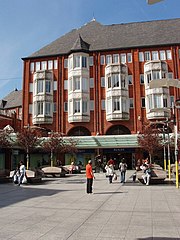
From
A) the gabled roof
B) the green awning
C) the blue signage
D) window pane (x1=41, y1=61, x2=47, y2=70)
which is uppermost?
→ the gabled roof

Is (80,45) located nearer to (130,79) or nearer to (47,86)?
(47,86)

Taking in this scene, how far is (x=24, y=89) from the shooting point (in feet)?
151

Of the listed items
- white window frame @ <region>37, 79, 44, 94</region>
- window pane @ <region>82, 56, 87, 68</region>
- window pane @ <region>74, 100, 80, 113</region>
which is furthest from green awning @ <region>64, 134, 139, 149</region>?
window pane @ <region>82, 56, 87, 68</region>

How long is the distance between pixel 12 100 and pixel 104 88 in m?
28.2

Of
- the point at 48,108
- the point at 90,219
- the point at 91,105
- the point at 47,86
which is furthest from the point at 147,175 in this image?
the point at 47,86

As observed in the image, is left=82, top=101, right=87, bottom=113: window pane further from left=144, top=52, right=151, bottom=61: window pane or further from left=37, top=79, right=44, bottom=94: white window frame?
left=144, top=52, right=151, bottom=61: window pane

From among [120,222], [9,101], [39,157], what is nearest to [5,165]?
[39,157]

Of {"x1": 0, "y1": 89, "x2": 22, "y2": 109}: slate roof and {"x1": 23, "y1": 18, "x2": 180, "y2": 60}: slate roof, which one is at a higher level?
{"x1": 23, "y1": 18, "x2": 180, "y2": 60}: slate roof

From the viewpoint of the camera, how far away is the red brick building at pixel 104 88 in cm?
4147

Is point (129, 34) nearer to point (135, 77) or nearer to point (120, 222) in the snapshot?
point (135, 77)

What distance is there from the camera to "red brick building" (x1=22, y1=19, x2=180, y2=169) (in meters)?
41.5

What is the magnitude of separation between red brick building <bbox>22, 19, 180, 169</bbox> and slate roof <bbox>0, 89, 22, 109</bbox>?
50.4 feet

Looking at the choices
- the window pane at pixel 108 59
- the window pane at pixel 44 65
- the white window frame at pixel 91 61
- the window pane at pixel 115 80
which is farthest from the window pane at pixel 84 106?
the window pane at pixel 44 65

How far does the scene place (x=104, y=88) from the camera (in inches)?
1731
